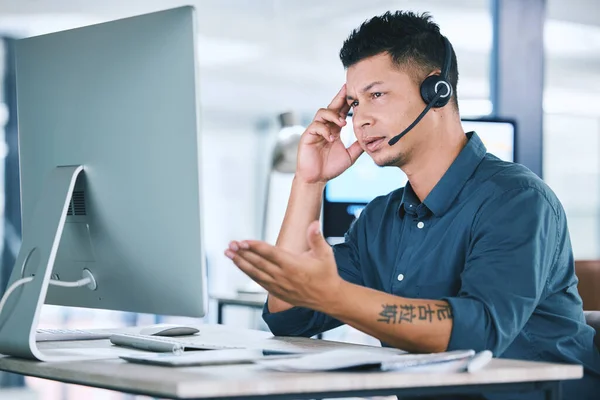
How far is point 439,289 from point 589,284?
0.63 meters

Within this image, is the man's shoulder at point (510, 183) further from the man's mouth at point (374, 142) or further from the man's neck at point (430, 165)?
the man's mouth at point (374, 142)

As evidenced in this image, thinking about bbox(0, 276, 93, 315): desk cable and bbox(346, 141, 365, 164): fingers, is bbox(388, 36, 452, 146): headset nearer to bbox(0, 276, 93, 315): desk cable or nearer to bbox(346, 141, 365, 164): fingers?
bbox(346, 141, 365, 164): fingers

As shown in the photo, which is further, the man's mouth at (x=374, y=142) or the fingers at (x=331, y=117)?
the fingers at (x=331, y=117)

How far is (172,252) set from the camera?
4.56 ft

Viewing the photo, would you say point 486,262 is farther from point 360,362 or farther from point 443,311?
point 360,362

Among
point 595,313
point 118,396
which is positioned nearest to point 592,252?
point 118,396

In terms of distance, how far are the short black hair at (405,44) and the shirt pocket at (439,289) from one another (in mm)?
441

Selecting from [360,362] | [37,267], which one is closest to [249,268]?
[360,362]

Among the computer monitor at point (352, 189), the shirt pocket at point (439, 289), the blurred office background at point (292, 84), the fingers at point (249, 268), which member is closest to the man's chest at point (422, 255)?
the shirt pocket at point (439, 289)

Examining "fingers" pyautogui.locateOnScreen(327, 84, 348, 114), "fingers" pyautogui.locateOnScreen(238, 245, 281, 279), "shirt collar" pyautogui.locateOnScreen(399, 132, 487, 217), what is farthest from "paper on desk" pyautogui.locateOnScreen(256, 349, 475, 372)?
"fingers" pyautogui.locateOnScreen(327, 84, 348, 114)

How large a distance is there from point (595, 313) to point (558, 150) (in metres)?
3.60

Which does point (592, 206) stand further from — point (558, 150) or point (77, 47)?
point (77, 47)

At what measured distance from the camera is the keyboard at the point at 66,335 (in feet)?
5.78

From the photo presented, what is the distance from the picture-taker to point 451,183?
179cm
